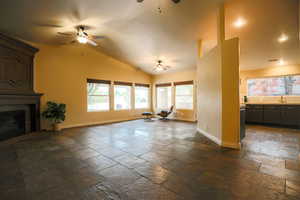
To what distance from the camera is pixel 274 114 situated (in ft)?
17.7

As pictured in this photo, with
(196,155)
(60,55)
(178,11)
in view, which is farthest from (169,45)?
(60,55)

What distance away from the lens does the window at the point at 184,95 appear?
731cm

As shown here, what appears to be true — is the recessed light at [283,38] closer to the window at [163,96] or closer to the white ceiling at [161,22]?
the white ceiling at [161,22]

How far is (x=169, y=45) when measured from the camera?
16.7 ft

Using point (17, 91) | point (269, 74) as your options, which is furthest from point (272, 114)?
point (17, 91)

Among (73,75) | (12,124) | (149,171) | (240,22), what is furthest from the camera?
(73,75)

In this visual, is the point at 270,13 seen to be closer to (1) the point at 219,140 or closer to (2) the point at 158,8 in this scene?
(2) the point at 158,8

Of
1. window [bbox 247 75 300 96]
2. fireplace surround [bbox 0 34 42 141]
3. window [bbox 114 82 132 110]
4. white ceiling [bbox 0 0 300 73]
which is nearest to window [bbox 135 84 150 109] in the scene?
window [bbox 114 82 132 110]

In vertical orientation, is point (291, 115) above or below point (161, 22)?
below

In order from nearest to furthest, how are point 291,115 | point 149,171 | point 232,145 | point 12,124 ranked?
point 149,171 < point 232,145 < point 12,124 < point 291,115

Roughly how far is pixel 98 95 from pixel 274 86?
7807mm

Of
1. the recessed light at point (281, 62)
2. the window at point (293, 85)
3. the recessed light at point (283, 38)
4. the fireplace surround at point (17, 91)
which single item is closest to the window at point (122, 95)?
the fireplace surround at point (17, 91)

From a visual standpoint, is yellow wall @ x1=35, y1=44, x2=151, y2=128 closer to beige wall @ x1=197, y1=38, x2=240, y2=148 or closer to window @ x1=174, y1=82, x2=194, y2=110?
window @ x1=174, y1=82, x2=194, y2=110

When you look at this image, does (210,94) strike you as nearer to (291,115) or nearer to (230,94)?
(230,94)
